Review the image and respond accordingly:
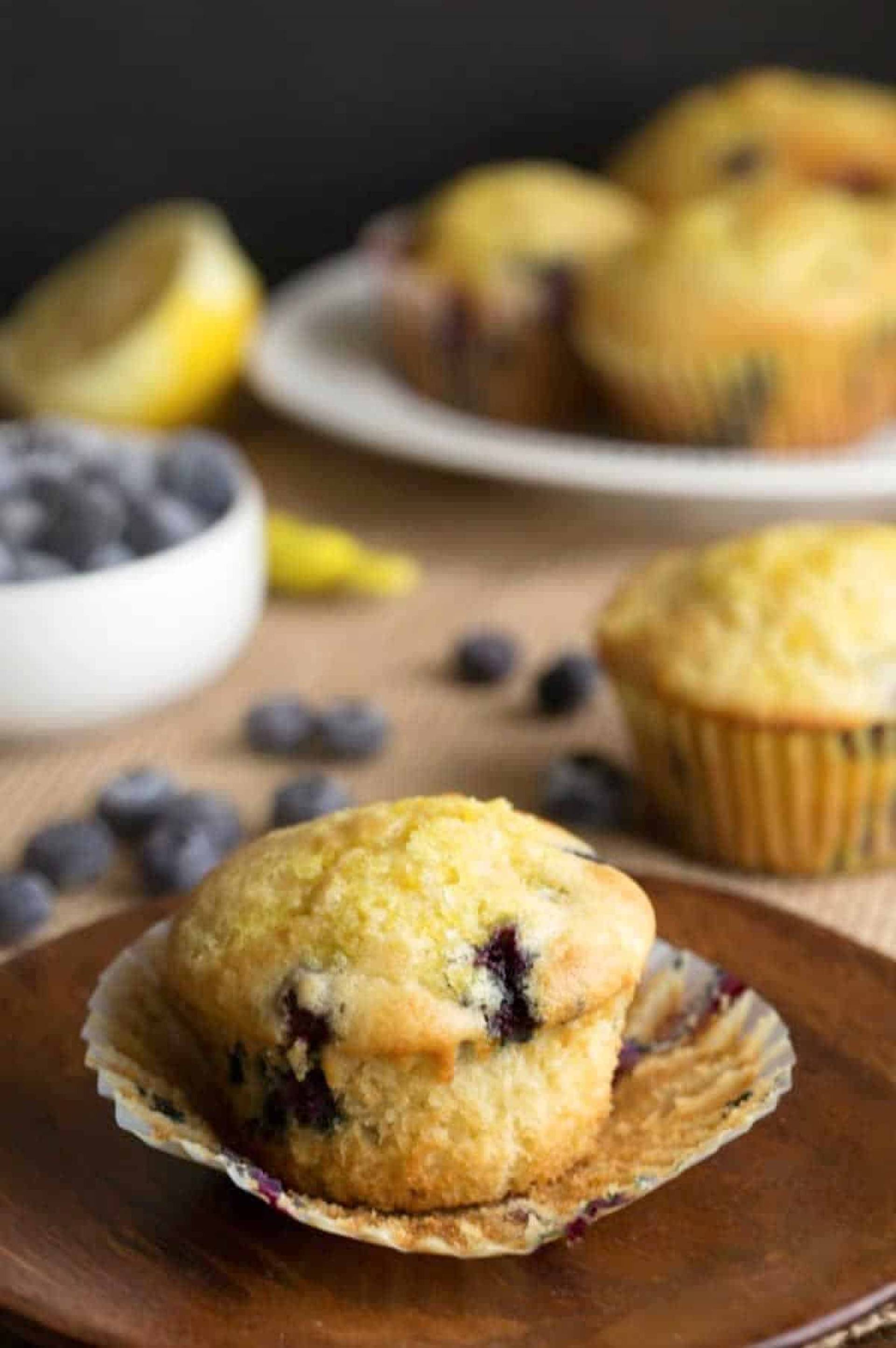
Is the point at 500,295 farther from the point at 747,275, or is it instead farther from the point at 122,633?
the point at 122,633

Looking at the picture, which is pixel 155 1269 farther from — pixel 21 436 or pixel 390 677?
pixel 21 436

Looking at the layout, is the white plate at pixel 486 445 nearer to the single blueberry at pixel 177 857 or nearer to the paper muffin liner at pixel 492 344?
the paper muffin liner at pixel 492 344

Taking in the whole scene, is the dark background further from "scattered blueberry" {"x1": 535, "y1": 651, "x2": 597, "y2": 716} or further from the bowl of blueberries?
"scattered blueberry" {"x1": 535, "y1": 651, "x2": 597, "y2": 716}

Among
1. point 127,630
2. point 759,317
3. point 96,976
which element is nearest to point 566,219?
point 759,317

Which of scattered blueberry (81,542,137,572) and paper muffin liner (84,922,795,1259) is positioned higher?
paper muffin liner (84,922,795,1259)

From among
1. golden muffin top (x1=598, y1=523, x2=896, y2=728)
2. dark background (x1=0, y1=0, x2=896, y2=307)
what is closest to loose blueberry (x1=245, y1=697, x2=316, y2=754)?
golden muffin top (x1=598, y1=523, x2=896, y2=728)

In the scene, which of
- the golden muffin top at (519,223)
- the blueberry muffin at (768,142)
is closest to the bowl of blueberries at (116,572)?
the golden muffin top at (519,223)
